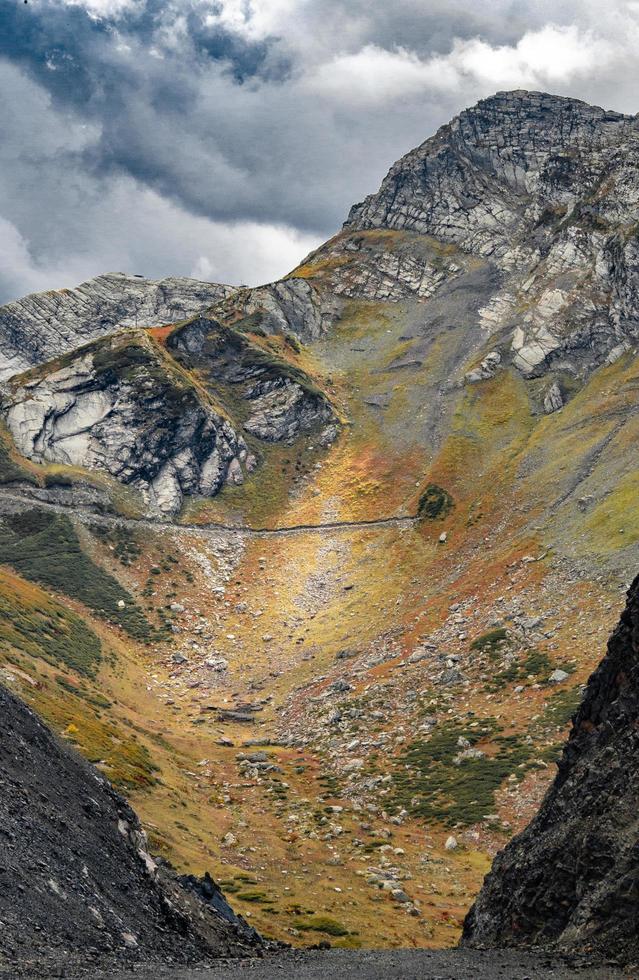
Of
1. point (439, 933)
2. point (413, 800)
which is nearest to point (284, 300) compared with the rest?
point (413, 800)

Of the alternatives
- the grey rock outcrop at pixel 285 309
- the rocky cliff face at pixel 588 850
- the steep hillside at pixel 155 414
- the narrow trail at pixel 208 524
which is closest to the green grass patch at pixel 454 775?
the rocky cliff face at pixel 588 850

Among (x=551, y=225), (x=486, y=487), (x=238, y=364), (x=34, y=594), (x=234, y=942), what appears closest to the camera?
(x=234, y=942)

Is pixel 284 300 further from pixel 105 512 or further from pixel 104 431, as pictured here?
A: pixel 105 512

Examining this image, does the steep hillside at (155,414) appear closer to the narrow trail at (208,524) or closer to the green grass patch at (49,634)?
the narrow trail at (208,524)

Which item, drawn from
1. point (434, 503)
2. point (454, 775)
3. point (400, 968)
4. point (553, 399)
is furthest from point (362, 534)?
point (400, 968)

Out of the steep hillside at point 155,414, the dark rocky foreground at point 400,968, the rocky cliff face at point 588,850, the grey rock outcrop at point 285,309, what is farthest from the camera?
the grey rock outcrop at point 285,309

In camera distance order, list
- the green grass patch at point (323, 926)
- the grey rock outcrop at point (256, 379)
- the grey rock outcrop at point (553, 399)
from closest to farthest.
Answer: the green grass patch at point (323, 926)
the grey rock outcrop at point (553, 399)
the grey rock outcrop at point (256, 379)
